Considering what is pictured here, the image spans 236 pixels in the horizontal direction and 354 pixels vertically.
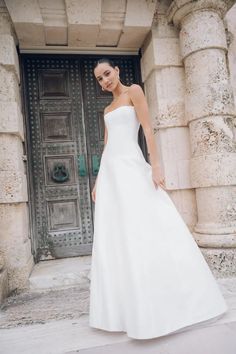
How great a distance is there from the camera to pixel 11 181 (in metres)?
3.29

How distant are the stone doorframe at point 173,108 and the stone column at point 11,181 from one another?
1cm

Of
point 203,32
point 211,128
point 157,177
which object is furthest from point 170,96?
point 157,177

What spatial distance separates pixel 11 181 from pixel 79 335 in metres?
1.80

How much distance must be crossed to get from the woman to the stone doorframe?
1.34m

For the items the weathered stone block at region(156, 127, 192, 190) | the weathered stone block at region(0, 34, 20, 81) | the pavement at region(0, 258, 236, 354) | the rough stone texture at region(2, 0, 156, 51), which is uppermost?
the rough stone texture at region(2, 0, 156, 51)

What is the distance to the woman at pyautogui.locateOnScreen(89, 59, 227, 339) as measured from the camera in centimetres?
Result: 194

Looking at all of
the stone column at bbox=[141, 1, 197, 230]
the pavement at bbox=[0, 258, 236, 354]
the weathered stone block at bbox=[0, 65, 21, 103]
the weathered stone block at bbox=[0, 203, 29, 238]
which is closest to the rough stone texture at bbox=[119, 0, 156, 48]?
the stone column at bbox=[141, 1, 197, 230]

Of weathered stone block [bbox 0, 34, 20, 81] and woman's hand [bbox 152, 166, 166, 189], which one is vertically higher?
weathered stone block [bbox 0, 34, 20, 81]

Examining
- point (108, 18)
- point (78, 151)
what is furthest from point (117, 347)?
point (108, 18)

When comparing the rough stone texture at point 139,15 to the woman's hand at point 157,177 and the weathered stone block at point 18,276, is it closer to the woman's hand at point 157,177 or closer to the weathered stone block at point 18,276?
the woman's hand at point 157,177

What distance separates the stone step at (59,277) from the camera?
10.8 ft

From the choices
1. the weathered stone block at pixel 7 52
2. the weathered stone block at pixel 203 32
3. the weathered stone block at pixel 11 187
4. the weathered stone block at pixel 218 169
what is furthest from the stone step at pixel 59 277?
the weathered stone block at pixel 203 32

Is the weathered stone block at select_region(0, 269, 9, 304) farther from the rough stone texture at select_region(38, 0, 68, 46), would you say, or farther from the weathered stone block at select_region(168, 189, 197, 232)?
the rough stone texture at select_region(38, 0, 68, 46)

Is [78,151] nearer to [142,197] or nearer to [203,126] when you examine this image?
[203,126]
